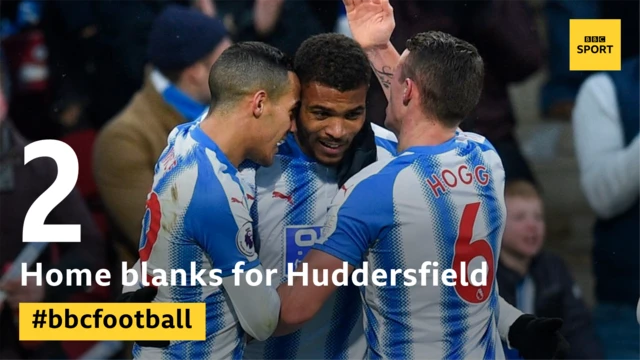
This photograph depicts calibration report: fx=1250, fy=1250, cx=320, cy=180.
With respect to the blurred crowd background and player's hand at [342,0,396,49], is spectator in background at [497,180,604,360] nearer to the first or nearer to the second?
the blurred crowd background

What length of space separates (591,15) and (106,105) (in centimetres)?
187

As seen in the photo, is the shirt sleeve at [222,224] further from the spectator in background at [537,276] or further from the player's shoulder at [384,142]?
the spectator in background at [537,276]

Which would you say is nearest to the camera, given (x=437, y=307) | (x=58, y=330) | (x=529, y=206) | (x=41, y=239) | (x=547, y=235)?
(x=437, y=307)

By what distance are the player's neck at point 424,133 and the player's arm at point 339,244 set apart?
0.19m

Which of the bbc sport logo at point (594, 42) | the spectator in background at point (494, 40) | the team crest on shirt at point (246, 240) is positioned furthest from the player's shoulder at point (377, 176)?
the bbc sport logo at point (594, 42)

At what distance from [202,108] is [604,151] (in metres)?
1.51

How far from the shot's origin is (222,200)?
3.35 m

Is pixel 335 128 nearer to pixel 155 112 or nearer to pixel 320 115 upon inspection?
pixel 320 115

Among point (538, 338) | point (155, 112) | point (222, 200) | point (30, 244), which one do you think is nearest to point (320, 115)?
point (222, 200)

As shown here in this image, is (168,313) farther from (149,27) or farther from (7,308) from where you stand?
(149,27)

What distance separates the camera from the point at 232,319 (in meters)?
3.52

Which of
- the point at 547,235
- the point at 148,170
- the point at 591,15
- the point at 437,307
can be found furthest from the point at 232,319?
the point at 547,235

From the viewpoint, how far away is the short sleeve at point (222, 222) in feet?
11.0

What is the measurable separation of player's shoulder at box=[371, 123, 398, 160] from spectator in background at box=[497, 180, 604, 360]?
0.85 m
